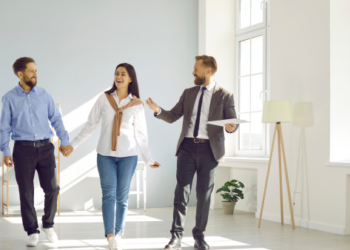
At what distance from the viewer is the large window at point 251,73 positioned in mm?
6086

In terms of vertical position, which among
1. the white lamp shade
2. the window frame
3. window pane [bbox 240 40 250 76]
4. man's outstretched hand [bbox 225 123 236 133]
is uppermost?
the window frame

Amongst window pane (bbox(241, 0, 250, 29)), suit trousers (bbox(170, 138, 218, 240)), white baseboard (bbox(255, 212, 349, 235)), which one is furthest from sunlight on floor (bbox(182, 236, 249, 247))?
window pane (bbox(241, 0, 250, 29))

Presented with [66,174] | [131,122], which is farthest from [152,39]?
[131,122]

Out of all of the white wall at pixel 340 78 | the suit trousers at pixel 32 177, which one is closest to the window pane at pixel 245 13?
the white wall at pixel 340 78

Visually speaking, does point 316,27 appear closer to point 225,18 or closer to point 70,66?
point 225,18

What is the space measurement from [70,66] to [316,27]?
3.27m

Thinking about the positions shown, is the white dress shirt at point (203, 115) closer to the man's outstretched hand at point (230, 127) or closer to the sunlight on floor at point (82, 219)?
the man's outstretched hand at point (230, 127)

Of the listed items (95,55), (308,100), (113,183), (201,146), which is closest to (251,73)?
(308,100)

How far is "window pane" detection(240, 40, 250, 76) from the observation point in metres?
6.46

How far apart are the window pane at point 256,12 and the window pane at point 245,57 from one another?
328mm

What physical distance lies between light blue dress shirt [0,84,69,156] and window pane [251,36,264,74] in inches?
136

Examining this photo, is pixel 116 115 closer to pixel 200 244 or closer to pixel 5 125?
pixel 5 125

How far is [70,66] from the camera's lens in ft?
20.0

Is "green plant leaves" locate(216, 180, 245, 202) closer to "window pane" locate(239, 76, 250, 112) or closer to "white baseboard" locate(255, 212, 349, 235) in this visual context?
"white baseboard" locate(255, 212, 349, 235)
